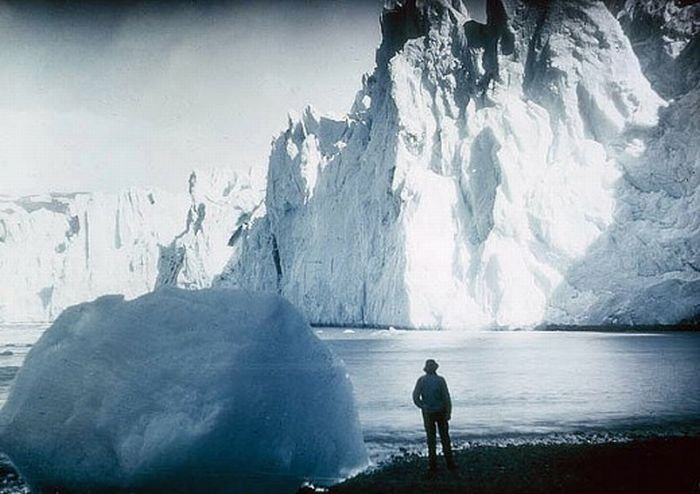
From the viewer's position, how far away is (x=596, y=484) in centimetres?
694

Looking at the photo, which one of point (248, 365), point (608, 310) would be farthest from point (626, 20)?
point (248, 365)

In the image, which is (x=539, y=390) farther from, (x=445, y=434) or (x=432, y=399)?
(x=432, y=399)

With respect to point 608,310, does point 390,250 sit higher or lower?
higher

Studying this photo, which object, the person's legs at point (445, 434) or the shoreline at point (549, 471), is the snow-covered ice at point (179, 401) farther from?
the person's legs at point (445, 434)

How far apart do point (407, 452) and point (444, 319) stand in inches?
1498

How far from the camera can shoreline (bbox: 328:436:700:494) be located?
6781 mm

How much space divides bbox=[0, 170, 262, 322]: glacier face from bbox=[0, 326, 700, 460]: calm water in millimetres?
53259

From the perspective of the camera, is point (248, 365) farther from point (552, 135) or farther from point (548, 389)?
point (552, 135)

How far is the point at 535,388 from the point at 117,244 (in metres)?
101

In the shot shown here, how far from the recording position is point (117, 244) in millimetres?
110125

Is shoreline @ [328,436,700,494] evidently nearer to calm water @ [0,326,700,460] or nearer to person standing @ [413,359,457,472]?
person standing @ [413,359,457,472]

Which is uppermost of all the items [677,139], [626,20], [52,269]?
[626,20]

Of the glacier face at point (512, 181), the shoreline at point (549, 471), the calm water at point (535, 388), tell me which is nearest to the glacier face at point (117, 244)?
the glacier face at point (512, 181)

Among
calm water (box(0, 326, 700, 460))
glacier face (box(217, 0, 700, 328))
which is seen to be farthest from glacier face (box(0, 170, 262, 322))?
calm water (box(0, 326, 700, 460))
